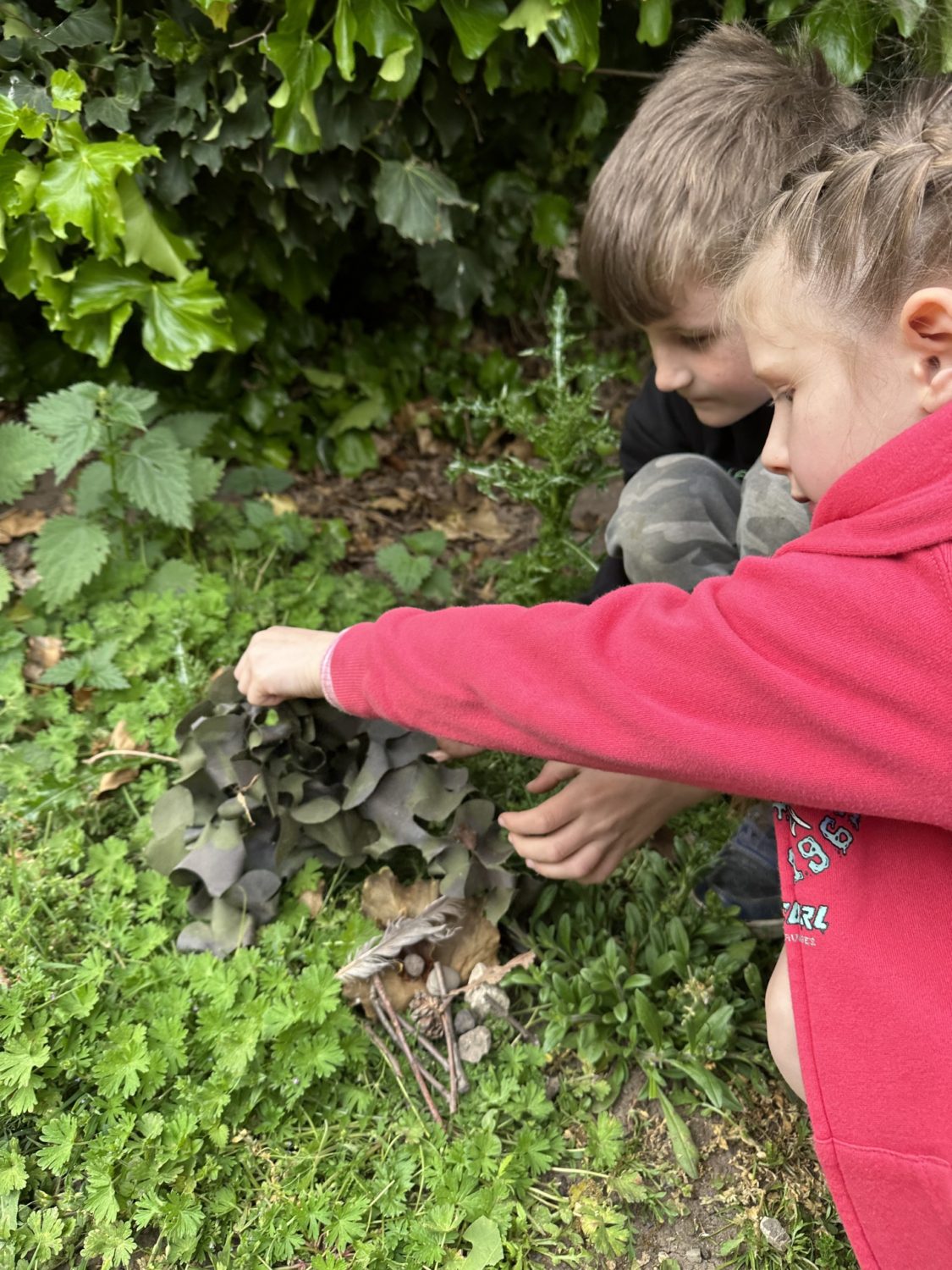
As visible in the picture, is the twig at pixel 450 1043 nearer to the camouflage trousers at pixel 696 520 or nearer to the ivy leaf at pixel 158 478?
the camouflage trousers at pixel 696 520

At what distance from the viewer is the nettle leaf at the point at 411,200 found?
261cm

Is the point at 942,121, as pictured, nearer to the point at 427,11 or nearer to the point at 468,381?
the point at 427,11

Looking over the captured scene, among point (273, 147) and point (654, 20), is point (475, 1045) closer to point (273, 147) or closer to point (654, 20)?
point (273, 147)

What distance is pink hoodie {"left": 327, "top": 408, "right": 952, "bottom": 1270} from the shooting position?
1.21 metres

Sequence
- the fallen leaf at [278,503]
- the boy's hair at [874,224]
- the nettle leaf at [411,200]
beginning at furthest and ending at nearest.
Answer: the fallen leaf at [278,503]
the nettle leaf at [411,200]
the boy's hair at [874,224]

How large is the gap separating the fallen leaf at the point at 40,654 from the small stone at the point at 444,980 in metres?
1.28

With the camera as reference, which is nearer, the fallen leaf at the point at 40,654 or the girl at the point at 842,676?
the girl at the point at 842,676

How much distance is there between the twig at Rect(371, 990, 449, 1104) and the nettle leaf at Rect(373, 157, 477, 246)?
6.31 ft

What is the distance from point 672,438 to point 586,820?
1173mm

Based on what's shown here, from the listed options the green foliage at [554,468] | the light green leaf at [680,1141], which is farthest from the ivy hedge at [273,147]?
the light green leaf at [680,1141]

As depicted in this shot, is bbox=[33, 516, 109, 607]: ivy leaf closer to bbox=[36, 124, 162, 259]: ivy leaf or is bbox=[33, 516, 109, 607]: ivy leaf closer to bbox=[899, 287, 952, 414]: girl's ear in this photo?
bbox=[36, 124, 162, 259]: ivy leaf

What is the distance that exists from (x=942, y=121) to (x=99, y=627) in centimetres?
207

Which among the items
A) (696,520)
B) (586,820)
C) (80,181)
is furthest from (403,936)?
(80,181)

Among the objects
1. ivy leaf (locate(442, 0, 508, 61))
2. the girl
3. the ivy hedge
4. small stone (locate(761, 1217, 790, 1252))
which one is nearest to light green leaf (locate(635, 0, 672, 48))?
the ivy hedge
